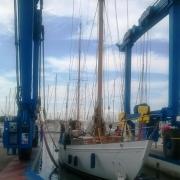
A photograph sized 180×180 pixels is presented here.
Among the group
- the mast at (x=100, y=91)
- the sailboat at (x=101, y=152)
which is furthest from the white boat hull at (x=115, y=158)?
the mast at (x=100, y=91)

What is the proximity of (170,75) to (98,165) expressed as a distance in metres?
7.31

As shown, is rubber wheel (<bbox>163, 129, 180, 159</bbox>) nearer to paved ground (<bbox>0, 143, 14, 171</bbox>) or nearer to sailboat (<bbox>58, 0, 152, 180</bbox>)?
sailboat (<bbox>58, 0, 152, 180</bbox>)

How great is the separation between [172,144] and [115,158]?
590cm

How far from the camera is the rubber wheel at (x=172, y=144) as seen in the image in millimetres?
21156

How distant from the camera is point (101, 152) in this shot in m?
17.1

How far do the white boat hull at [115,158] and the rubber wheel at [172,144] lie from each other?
469 centimetres

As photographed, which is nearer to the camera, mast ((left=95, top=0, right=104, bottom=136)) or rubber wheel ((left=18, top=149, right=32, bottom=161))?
mast ((left=95, top=0, right=104, bottom=136))

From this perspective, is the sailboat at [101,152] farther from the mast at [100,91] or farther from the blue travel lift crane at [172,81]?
the blue travel lift crane at [172,81]

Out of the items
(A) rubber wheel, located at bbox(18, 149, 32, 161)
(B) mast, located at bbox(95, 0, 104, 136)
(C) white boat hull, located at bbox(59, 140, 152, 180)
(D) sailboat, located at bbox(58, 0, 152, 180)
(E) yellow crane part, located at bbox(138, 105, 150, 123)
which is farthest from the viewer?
(A) rubber wheel, located at bbox(18, 149, 32, 161)

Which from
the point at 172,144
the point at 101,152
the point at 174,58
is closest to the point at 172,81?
the point at 174,58

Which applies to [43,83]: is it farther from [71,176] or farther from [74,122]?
[71,176]

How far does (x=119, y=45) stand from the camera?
33.2 meters

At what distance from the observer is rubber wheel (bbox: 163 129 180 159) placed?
833 inches

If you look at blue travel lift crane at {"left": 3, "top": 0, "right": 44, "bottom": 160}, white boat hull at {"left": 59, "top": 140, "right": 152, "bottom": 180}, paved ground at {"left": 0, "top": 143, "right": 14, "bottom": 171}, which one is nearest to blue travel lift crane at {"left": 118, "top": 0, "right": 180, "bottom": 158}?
white boat hull at {"left": 59, "top": 140, "right": 152, "bottom": 180}
